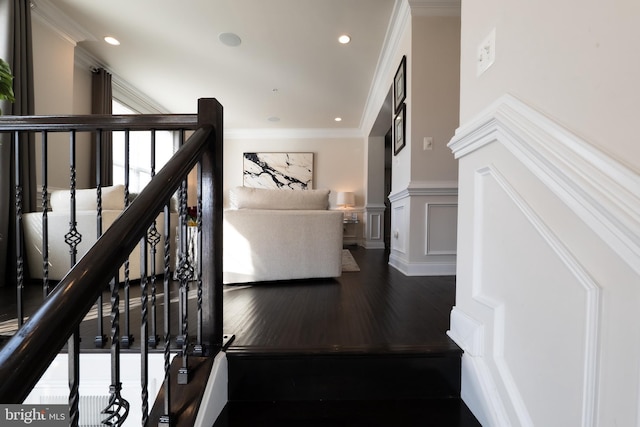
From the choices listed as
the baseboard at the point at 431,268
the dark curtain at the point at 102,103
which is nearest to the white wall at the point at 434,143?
the baseboard at the point at 431,268

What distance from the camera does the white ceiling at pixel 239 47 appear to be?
2.70 metres

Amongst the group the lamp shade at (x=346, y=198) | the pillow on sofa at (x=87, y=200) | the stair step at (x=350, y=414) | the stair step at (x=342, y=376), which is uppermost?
the lamp shade at (x=346, y=198)

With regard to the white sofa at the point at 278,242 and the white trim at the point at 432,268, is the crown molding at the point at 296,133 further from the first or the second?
the white trim at the point at 432,268

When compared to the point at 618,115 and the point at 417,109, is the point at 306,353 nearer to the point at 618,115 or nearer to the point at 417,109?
the point at 618,115

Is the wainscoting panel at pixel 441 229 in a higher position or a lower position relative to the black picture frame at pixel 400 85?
lower

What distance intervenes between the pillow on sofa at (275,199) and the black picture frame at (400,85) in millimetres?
1402

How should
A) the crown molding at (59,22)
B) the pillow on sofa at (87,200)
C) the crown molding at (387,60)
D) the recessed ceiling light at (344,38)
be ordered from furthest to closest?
the recessed ceiling light at (344,38) → the crown molding at (59,22) → the crown molding at (387,60) → the pillow on sofa at (87,200)

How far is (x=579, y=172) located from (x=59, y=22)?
4.53m

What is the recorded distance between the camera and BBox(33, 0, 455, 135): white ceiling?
270 centimetres

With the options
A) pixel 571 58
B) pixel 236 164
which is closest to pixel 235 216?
pixel 571 58

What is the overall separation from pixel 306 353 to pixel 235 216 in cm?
139

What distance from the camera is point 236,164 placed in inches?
244

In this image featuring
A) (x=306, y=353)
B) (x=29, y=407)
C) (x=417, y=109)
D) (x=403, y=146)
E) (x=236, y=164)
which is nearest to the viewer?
(x=29, y=407)

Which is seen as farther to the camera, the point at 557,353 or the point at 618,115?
the point at 557,353
